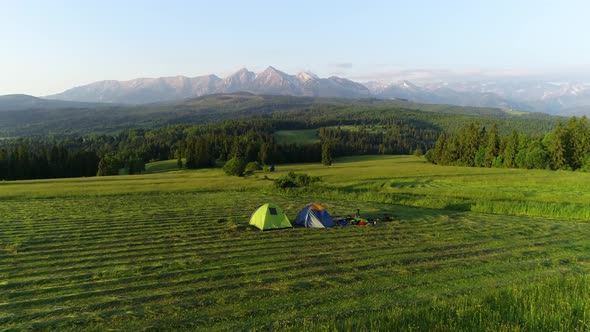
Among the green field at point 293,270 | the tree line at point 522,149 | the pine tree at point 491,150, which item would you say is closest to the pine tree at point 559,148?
the tree line at point 522,149

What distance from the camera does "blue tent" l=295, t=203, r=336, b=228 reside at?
25.1 metres

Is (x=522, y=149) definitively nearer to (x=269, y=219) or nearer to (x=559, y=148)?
(x=559, y=148)

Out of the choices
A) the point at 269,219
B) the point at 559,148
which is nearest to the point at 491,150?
the point at 559,148

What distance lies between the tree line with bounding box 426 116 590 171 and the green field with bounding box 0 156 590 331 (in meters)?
60.2

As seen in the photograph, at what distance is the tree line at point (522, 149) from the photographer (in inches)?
3091

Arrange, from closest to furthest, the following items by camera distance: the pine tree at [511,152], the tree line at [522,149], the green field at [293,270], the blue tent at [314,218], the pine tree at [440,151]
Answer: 1. the green field at [293,270]
2. the blue tent at [314,218]
3. the tree line at [522,149]
4. the pine tree at [511,152]
5. the pine tree at [440,151]

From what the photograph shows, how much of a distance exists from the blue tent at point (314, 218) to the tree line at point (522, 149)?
77.5 metres

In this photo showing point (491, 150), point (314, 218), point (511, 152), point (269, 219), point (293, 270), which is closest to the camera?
point (293, 270)

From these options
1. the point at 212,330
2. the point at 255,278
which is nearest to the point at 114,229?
the point at 255,278

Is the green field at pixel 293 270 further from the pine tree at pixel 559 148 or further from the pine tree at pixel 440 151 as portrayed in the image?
the pine tree at pixel 440 151

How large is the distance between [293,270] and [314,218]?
31.9 ft

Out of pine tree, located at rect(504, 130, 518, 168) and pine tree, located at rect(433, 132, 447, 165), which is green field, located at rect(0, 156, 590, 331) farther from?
pine tree, located at rect(433, 132, 447, 165)

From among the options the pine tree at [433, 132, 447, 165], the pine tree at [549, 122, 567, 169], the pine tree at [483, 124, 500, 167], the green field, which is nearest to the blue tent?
the green field

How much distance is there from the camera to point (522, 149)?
85.1 m
